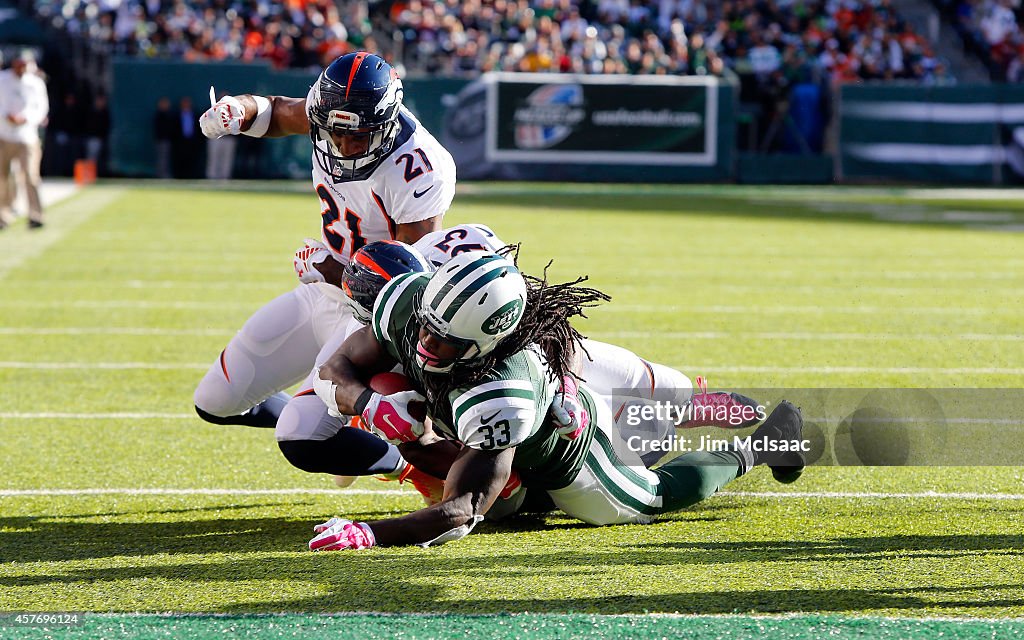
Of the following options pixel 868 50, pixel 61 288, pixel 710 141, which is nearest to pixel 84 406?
pixel 61 288

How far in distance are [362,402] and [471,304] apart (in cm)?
44

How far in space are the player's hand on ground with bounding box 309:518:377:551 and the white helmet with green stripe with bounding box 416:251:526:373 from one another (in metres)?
0.52

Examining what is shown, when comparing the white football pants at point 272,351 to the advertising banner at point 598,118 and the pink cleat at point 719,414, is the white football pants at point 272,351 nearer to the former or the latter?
the pink cleat at point 719,414

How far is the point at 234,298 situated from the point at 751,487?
549 cm

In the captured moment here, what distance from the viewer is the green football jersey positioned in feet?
11.8

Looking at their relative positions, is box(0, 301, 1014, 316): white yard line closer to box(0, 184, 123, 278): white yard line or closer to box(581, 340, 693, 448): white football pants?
box(0, 184, 123, 278): white yard line

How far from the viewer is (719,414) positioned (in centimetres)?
455

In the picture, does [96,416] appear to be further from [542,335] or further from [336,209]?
[542,335]

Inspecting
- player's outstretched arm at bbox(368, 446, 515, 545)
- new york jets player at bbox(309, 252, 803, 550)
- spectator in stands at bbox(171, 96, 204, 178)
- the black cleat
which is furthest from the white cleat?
spectator in stands at bbox(171, 96, 204, 178)

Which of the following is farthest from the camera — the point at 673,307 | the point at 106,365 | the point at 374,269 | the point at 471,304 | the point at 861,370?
the point at 673,307

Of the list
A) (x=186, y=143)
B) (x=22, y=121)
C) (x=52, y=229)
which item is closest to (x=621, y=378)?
(x=22, y=121)

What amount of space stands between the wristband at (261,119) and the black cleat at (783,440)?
6.61 feet

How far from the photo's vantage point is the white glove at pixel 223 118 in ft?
14.7

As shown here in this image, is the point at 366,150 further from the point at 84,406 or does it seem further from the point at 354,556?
the point at 84,406
